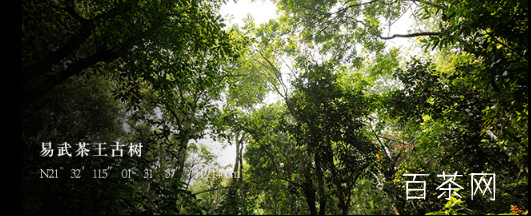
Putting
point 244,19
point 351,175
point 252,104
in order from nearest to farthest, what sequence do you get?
point 351,175 < point 244,19 < point 252,104

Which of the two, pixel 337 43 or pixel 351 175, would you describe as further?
pixel 337 43

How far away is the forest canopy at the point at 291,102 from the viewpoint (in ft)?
7.09

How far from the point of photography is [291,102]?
5.52 m

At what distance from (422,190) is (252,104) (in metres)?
5.76

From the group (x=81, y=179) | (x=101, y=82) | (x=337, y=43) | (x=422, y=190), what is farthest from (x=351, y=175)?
(x=101, y=82)

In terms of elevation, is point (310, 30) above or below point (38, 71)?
above

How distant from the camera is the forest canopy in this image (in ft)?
7.09

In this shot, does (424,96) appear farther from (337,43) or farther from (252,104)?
(252,104)

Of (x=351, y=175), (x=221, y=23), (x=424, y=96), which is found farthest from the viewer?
(x=351, y=175)

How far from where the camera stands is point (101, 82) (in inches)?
283

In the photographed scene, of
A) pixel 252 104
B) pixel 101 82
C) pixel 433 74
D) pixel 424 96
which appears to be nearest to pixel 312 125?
pixel 424 96

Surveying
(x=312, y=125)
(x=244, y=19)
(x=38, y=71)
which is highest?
(x=244, y=19)

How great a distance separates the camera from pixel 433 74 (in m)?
4.01

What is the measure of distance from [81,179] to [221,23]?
2.69 metres
